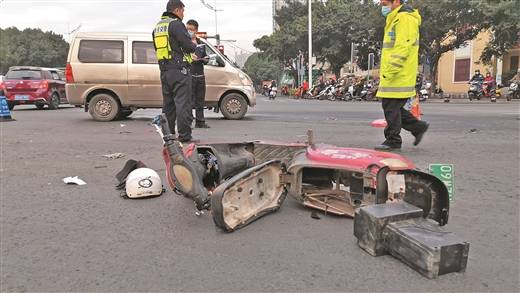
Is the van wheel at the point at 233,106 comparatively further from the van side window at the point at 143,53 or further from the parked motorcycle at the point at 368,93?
the parked motorcycle at the point at 368,93

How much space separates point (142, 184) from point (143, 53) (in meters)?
6.82

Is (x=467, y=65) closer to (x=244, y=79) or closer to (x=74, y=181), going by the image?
(x=244, y=79)

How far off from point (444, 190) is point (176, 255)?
1.64 m

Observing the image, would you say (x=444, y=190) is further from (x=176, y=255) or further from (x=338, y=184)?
(x=176, y=255)

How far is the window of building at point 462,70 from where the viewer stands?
38844 mm

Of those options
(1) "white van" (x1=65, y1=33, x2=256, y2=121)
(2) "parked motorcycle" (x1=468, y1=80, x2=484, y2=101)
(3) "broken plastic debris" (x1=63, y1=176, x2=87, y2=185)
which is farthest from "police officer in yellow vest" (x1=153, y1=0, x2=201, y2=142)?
(2) "parked motorcycle" (x1=468, y1=80, x2=484, y2=101)

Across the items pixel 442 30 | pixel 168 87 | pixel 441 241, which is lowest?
pixel 441 241

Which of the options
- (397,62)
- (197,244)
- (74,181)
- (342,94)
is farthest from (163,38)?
(342,94)

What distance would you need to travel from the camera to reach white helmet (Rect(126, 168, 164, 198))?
149 inches

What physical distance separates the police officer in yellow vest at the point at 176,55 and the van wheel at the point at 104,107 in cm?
435

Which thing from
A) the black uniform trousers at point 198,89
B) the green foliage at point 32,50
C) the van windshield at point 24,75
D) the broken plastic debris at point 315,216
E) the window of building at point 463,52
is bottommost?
the broken plastic debris at point 315,216

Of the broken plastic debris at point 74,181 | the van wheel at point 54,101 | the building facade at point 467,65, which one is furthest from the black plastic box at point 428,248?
the building facade at point 467,65

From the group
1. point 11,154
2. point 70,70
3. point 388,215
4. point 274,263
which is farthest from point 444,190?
point 70,70

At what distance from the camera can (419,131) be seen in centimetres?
588
